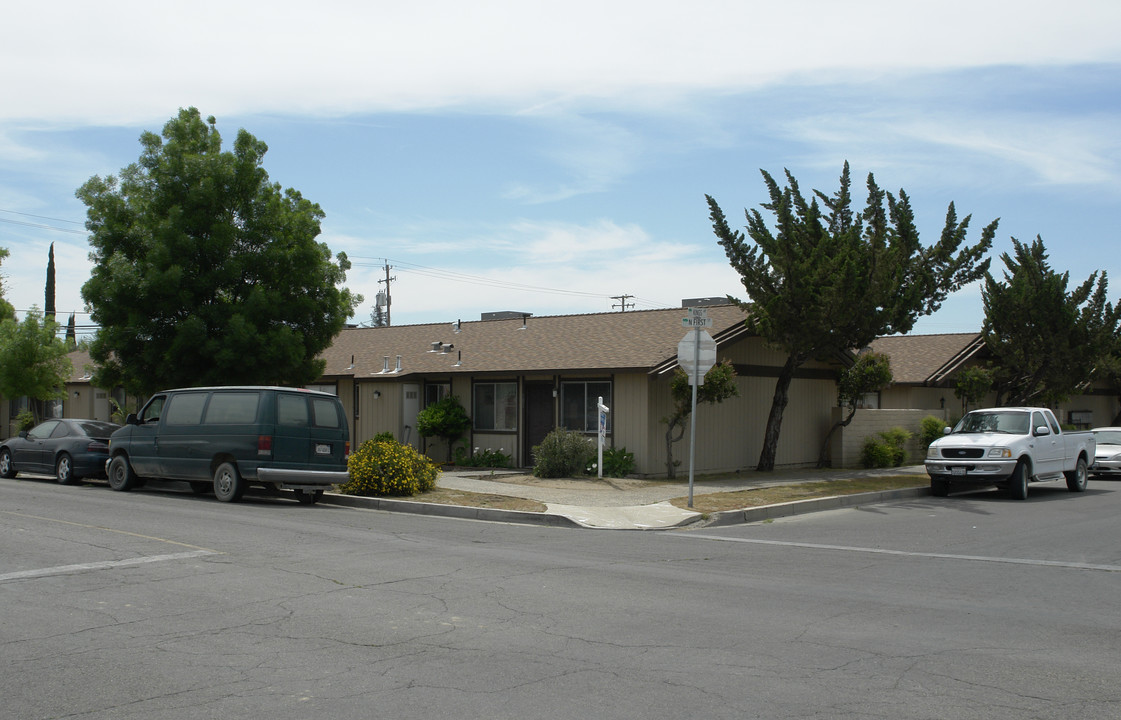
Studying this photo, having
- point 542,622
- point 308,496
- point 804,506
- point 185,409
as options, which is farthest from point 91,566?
point 804,506

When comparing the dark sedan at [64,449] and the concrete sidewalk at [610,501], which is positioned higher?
the dark sedan at [64,449]

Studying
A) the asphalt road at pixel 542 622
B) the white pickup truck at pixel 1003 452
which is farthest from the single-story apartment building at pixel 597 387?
the asphalt road at pixel 542 622

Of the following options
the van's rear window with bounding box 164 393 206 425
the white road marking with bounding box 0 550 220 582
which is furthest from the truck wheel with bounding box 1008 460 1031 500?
the van's rear window with bounding box 164 393 206 425

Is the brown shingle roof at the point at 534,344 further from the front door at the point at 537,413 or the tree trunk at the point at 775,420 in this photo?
the tree trunk at the point at 775,420

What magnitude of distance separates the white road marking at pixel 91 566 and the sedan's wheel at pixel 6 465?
13.9 metres

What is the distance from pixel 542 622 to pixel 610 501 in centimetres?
940

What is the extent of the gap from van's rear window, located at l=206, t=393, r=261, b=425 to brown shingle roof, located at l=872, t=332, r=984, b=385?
2040cm

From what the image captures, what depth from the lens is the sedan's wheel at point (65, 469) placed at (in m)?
20.2

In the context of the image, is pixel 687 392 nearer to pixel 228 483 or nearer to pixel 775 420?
pixel 775 420

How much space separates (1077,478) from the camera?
70.4 feet

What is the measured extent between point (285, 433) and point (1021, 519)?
12.3 m

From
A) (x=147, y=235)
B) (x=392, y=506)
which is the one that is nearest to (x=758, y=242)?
(x=392, y=506)

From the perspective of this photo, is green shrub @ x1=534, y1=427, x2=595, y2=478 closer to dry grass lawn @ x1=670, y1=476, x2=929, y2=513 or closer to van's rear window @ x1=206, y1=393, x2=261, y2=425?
dry grass lawn @ x1=670, y1=476, x2=929, y2=513

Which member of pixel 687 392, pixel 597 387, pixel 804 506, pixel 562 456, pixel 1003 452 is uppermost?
pixel 597 387
